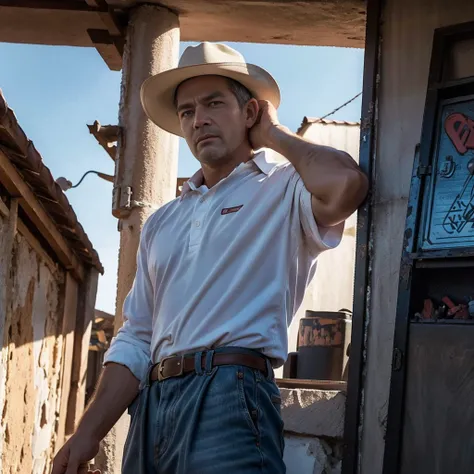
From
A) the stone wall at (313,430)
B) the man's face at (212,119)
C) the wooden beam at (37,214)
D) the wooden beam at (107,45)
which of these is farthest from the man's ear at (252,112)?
the wooden beam at (37,214)

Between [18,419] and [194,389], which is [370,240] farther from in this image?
[18,419]

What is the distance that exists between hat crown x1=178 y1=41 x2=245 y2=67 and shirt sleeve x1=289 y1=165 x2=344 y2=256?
1.83 ft

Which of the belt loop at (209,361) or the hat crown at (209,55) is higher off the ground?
the hat crown at (209,55)

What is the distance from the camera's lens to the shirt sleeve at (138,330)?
2713 millimetres

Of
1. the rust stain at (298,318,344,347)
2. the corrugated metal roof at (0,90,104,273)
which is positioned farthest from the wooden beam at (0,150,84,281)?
the rust stain at (298,318,344,347)

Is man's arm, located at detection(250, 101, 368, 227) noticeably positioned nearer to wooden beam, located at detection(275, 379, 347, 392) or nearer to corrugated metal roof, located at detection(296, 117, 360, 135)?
wooden beam, located at detection(275, 379, 347, 392)

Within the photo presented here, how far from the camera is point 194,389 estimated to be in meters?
2.39

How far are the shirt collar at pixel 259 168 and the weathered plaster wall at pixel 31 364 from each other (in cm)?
292

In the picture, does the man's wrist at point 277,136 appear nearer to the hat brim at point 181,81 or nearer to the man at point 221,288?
the man at point 221,288

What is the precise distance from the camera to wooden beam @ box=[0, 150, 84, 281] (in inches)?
207

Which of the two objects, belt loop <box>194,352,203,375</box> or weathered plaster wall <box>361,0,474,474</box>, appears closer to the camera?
belt loop <box>194,352,203,375</box>

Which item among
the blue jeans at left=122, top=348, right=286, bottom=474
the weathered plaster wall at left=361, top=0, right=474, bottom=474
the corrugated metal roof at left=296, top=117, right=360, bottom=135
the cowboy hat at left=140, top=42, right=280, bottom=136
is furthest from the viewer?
the corrugated metal roof at left=296, top=117, right=360, bottom=135

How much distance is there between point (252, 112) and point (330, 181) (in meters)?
0.60

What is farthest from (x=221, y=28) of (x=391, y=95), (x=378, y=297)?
(x=378, y=297)
